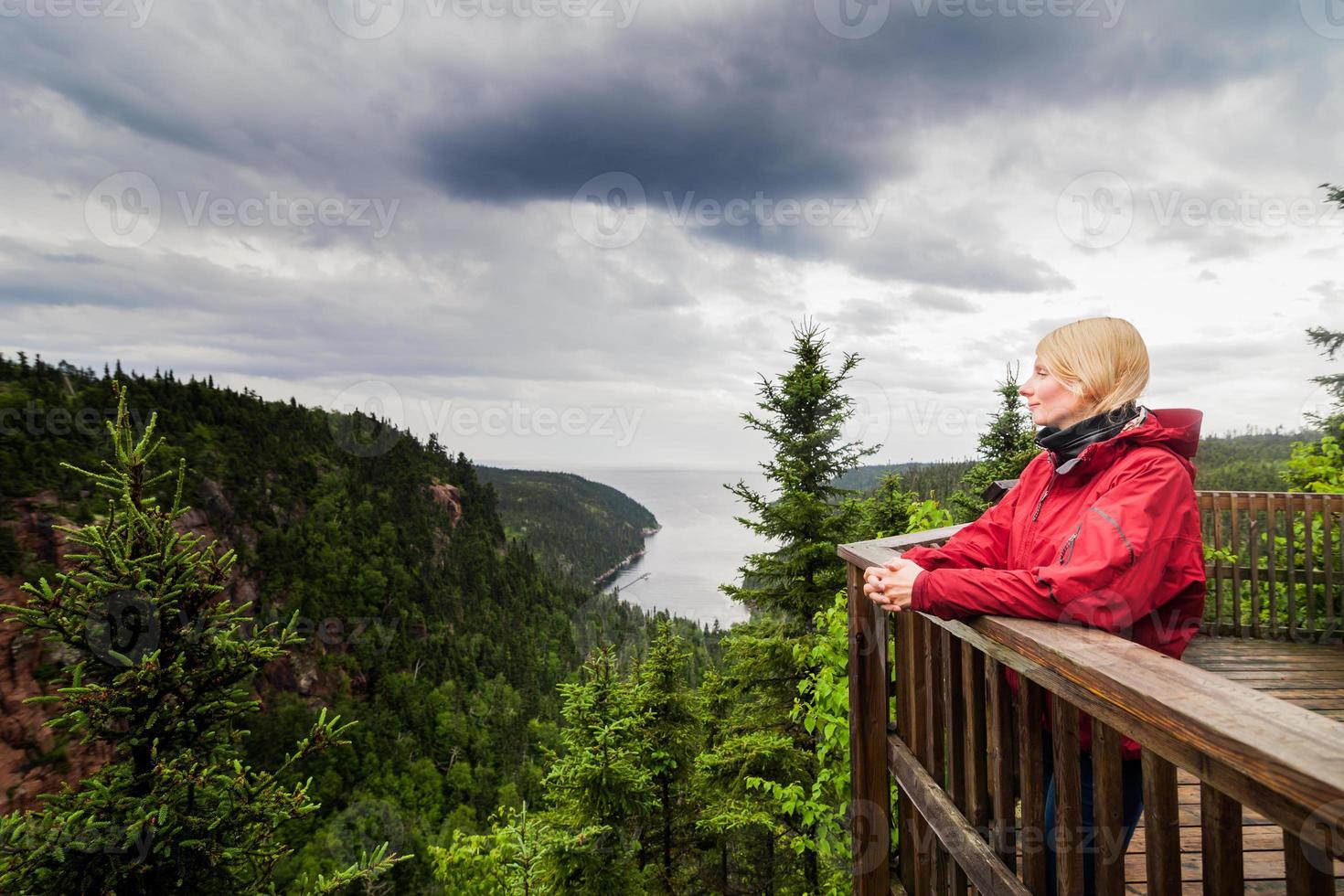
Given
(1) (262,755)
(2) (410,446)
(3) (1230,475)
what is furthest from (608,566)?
(3) (1230,475)

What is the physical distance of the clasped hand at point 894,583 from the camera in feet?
5.98

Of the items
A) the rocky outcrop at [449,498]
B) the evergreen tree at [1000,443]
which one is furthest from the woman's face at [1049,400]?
the rocky outcrop at [449,498]

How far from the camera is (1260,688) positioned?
400 centimetres

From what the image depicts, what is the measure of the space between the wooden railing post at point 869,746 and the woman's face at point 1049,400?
3.90ft

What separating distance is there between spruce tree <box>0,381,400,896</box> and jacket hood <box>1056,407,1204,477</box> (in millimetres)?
4695

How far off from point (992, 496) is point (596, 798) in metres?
8.81

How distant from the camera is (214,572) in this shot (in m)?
4.45

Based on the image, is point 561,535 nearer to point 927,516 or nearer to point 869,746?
point 927,516

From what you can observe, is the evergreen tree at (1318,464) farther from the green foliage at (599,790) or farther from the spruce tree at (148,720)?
the spruce tree at (148,720)

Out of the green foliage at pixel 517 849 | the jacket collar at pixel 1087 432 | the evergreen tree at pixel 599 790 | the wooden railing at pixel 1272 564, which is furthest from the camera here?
the evergreen tree at pixel 599 790

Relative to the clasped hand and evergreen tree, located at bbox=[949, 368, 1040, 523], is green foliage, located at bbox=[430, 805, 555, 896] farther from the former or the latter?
evergreen tree, located at bbox=[949, 368, 1040, 523]

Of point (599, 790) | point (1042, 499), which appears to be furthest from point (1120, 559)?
point (599, 790)

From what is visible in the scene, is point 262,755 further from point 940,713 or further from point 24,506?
point 940,713

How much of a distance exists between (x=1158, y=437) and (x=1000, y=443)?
48.3ft
